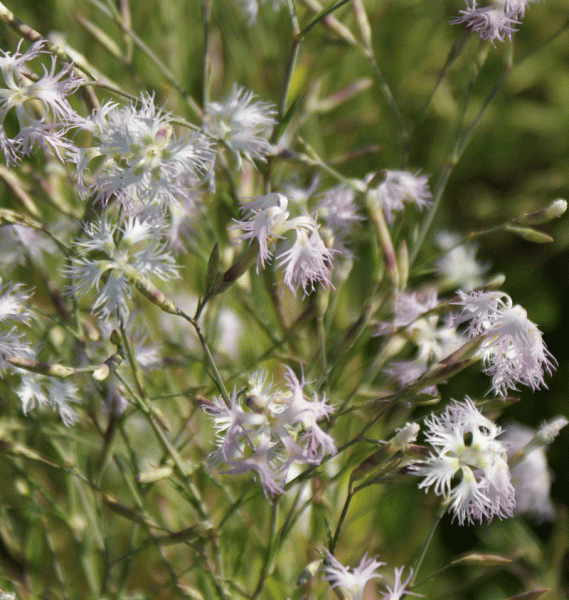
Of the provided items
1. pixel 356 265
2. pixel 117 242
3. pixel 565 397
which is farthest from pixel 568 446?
pixel 117 242

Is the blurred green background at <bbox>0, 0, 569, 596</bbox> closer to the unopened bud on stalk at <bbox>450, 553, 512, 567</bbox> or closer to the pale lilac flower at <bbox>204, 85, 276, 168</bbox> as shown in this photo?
the pale lilac flower at <bbox>204, 85, 276, 168</bbox>

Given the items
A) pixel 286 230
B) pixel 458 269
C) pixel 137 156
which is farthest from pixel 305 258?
pixel 458 269

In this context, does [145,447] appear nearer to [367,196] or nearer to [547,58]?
[367,196]

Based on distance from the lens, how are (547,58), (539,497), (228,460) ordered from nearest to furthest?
(228,460), (539,497), (547,58)

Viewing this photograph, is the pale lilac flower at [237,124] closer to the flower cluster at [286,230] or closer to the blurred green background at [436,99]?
the flower cluster at [286,230]

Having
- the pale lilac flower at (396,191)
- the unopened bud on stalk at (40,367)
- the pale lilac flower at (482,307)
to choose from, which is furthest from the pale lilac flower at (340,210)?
the unopened bud on stalk at (40,367)

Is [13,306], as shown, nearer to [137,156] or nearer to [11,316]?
[11,316]
